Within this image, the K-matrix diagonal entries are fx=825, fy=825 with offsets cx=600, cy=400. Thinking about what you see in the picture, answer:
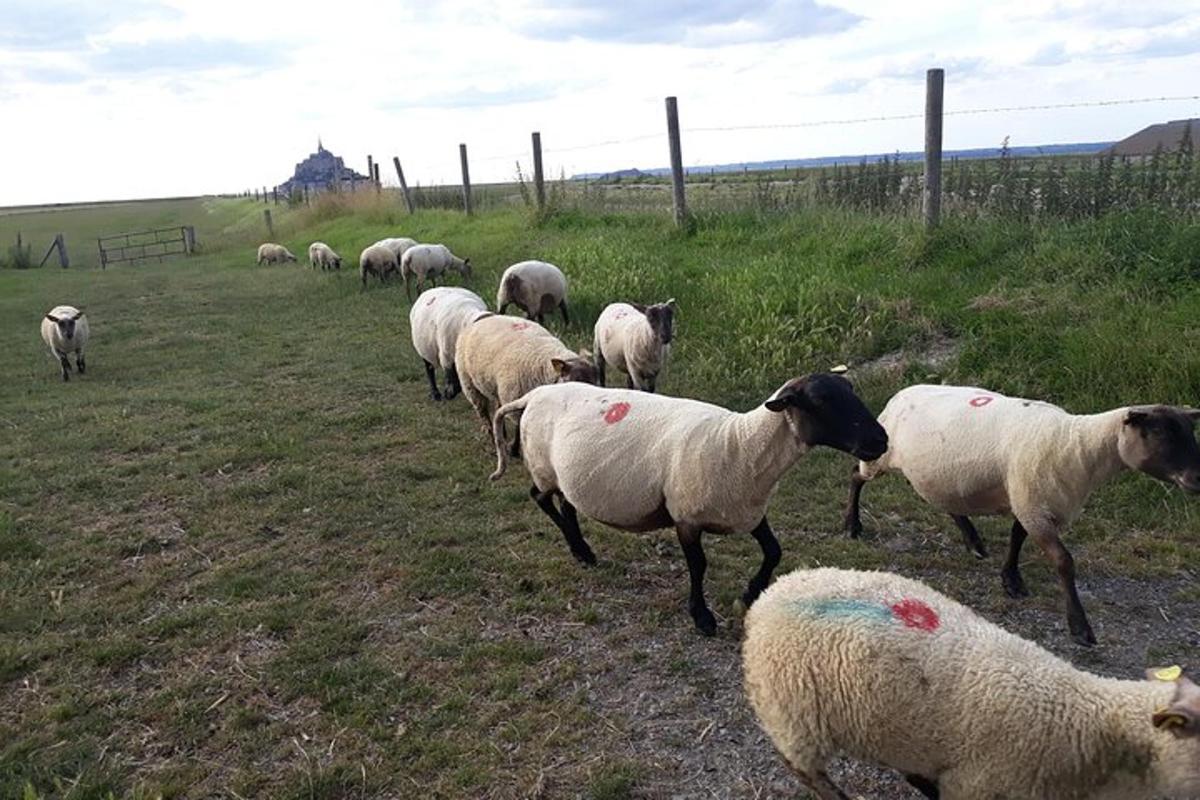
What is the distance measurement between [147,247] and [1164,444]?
39545mm

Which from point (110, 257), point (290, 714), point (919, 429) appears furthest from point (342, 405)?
point (110, 257)

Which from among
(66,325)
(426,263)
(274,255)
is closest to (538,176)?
(426,263)

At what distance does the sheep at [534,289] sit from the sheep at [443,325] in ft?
6.05

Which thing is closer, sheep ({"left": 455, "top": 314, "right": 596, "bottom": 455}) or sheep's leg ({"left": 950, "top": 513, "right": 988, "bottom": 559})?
sheep's leg ({"left": 950, "top": 513, "right": 988, "bottom": 559})

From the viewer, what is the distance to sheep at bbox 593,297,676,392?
23.9ft

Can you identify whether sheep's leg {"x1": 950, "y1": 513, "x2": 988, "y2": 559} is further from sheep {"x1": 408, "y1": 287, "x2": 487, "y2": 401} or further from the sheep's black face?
sheep {"x1": 408, "y1": 287, "x2": 487, "y2": 401}

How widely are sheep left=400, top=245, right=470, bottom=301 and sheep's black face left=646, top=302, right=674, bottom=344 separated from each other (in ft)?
26.3

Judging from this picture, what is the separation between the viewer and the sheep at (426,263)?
14398mm

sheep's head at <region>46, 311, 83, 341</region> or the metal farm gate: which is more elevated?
the metal farm gate

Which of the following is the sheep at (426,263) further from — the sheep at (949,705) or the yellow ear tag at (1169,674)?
the yellow ear tag at (1169,674)

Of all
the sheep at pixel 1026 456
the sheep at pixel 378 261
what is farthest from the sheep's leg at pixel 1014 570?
the sheep at pixel 378 261

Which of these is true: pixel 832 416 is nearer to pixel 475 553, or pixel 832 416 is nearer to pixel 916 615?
pixel 916 615

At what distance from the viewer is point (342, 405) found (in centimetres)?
823

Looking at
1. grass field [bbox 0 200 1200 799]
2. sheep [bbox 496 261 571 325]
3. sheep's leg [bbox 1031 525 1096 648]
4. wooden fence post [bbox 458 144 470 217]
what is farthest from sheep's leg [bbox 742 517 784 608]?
wooden fence post [bbox 458 144 470 217]
